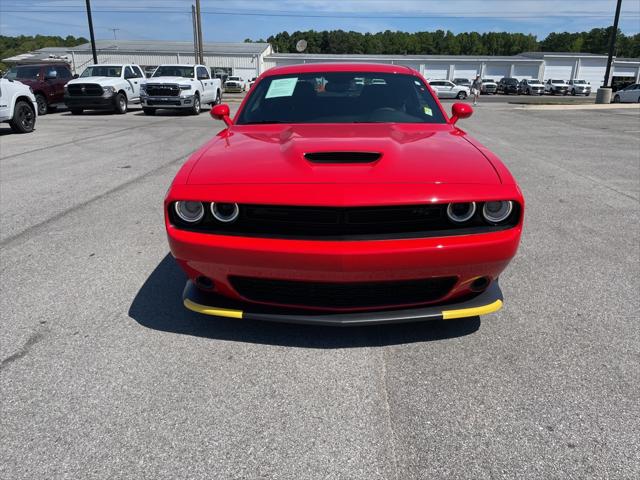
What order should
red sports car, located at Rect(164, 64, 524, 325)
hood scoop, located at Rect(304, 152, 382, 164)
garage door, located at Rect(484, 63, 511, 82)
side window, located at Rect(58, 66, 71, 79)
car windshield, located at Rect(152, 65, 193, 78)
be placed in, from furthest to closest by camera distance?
garage door, located at Rect(484, 63, 511, 82)
car windshield, located at Rect(152, 65, 193, 78)
side window, located at Rect(58, 66, 71, 79)
hood scoop, located at Rect(304, 152, 382, 164)
red sports car, located at Rect(164, 64, 524, 325)

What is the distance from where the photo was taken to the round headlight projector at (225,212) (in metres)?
2.44

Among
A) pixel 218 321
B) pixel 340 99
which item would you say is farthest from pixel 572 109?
pixel 218 321

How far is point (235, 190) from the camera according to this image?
2.35 m

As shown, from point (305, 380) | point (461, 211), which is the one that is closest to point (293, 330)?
point (305, 380)

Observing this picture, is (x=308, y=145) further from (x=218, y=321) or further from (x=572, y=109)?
(x=572, y=109)

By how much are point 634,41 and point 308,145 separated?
142m

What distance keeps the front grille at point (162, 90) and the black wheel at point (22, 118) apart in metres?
5.63

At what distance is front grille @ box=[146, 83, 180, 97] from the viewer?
1759 cm

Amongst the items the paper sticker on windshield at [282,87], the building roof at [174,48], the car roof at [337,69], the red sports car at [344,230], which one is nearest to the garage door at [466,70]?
the building roof at [174,48]

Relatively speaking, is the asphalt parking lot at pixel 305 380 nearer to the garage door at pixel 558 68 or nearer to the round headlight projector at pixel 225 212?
the round headlight projector at pixel 225 212

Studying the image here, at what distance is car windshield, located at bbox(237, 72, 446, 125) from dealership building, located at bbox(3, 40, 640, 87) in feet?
182

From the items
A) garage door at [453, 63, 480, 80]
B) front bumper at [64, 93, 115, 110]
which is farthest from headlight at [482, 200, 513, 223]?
garage door at [453, 63, 480, 80]

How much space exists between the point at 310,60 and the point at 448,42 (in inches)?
3009

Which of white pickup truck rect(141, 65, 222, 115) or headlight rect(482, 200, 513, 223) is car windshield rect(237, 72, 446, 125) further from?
white pickup truck rect(141, 65, 222, 115)
